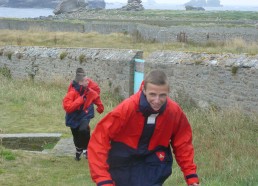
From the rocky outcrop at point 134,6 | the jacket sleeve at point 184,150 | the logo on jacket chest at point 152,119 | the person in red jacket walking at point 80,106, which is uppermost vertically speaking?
the logo on jacket chest at point 152,119

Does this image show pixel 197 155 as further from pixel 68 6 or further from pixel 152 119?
pixel 68 6

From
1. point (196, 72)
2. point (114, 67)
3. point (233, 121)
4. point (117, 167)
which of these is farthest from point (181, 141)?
point (114, 67)

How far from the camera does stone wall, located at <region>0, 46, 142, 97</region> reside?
14177 mm

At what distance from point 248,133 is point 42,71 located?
30.1 feet

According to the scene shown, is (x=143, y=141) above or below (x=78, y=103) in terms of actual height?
above

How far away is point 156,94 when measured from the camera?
3832 millimetres

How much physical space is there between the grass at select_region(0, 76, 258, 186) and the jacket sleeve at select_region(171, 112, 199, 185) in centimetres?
164

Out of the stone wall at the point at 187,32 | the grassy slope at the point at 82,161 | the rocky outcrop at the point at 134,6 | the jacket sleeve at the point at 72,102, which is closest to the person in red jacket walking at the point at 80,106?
the jacket sleeve at the point at 72,102

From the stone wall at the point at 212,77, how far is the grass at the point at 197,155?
409mm

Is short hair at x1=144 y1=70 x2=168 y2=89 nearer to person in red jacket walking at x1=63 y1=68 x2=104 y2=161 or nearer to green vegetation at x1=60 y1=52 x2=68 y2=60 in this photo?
person in red jacket walking at x1=63 y1=68 x2=104 y2=161

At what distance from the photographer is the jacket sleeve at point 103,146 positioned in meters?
3.87

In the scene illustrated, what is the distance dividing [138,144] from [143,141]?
0.05m

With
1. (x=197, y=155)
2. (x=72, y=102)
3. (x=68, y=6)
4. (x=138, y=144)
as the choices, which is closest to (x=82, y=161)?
(x=72, y=102)

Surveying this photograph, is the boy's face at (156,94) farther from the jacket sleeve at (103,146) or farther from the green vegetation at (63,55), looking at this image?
the green vegetation at (63,55)
